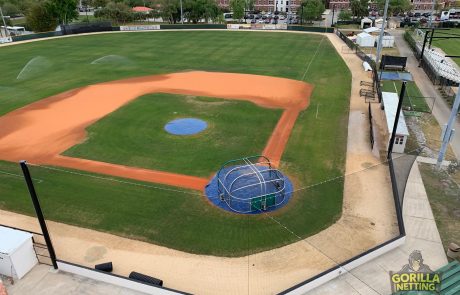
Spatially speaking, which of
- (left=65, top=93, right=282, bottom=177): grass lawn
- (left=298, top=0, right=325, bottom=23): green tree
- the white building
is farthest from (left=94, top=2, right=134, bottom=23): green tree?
the white building

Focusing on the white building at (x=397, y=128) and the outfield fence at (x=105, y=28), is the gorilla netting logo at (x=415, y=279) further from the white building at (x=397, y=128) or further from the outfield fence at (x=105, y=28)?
the outfield fence at (x=105, y=28)

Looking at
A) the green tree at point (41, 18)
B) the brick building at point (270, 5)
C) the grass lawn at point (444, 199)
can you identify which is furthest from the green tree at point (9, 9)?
the grass lawn at point (444, 199)

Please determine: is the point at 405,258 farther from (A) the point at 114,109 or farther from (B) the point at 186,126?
(A) the point at 114,109

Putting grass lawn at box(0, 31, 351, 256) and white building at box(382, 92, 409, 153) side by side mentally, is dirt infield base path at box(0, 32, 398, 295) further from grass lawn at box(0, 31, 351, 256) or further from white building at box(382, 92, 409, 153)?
white building at box(382, 92, 409, 153)

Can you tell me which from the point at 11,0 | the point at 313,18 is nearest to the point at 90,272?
the point at 313,18

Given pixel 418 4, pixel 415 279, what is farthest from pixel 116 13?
pixel 415 279

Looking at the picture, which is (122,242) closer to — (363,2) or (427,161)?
(427,161)
